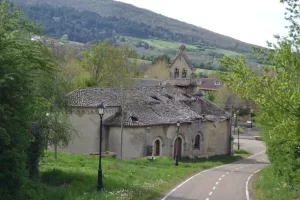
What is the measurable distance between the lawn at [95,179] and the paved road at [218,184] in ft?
3.05

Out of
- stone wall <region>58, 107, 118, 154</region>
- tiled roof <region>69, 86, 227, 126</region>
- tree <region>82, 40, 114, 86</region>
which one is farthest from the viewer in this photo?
tree <region>82, 40, 114, 86</region>

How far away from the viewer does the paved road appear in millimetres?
25797

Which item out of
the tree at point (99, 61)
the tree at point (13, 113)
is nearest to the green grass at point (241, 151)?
the tree at point (99, 61)

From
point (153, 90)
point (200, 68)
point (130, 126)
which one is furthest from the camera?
point (200, 68)

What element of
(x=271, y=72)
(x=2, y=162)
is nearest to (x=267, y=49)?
(x=271, y=72)

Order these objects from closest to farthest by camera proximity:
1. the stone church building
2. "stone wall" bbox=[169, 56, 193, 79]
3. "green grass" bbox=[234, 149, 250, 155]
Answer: the stone church building < "stone wall" bbox=[169, 56, 193, 79] < "green grass" bbox=[234, 149, 250, 155]

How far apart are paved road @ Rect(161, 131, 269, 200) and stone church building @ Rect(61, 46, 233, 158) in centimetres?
520

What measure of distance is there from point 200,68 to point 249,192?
4854 inches

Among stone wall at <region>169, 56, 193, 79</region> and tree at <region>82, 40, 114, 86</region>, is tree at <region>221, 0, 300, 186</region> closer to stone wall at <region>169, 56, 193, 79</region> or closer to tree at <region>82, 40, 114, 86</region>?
stone wall at <region>169, 56, 193, 79</region>

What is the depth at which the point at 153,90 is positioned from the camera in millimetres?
50500

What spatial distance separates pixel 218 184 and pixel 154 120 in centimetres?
1331

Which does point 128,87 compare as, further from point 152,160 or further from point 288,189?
point 288,189

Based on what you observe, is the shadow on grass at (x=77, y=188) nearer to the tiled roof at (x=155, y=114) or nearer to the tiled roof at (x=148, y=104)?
the tiled roof at (x=148, y=104)

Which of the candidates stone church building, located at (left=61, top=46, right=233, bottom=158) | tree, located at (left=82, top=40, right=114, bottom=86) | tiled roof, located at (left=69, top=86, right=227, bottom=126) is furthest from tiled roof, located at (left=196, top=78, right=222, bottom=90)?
tiled roof, located at (left=69, top=86, right=227, bottom=126)
